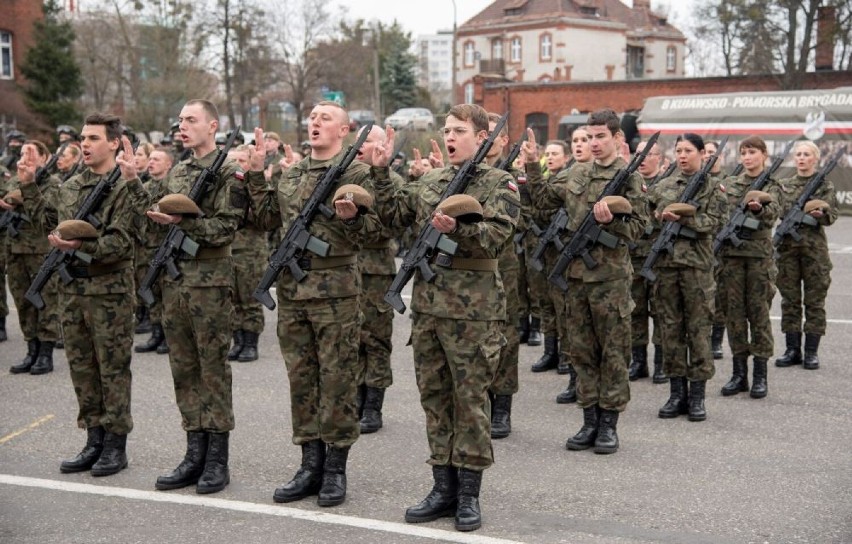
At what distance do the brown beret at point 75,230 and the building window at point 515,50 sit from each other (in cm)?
6492

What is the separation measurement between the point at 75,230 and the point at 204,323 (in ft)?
3.11

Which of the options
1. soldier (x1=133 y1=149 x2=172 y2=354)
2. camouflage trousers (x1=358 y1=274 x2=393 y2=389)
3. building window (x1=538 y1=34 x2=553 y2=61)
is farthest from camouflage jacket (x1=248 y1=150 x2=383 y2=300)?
building window (x1=538 y1=34 x2=553 y2=61)

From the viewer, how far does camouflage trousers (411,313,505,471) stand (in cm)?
524

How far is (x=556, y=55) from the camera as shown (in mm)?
66500

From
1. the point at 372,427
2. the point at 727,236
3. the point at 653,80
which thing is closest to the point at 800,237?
the point at 727,236

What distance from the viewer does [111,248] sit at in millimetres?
5977

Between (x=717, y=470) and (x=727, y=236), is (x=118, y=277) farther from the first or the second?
(x=727, y=236)

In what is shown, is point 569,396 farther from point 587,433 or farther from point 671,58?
point 671,58

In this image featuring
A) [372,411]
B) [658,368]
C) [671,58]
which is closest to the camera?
[372,411]

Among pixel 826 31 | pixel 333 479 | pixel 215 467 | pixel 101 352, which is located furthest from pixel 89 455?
pixel 826 31

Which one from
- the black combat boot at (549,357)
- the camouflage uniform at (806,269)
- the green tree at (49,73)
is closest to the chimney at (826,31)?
the green tree at (49,73)

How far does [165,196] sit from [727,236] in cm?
469

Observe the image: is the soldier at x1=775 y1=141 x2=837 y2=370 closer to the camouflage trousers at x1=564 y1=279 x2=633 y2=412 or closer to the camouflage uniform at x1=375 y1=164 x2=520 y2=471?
the camouflage trousers at x1=564 y1=279 x2=633 y2=412

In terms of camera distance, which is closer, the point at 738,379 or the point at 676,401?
the point at 676,401
